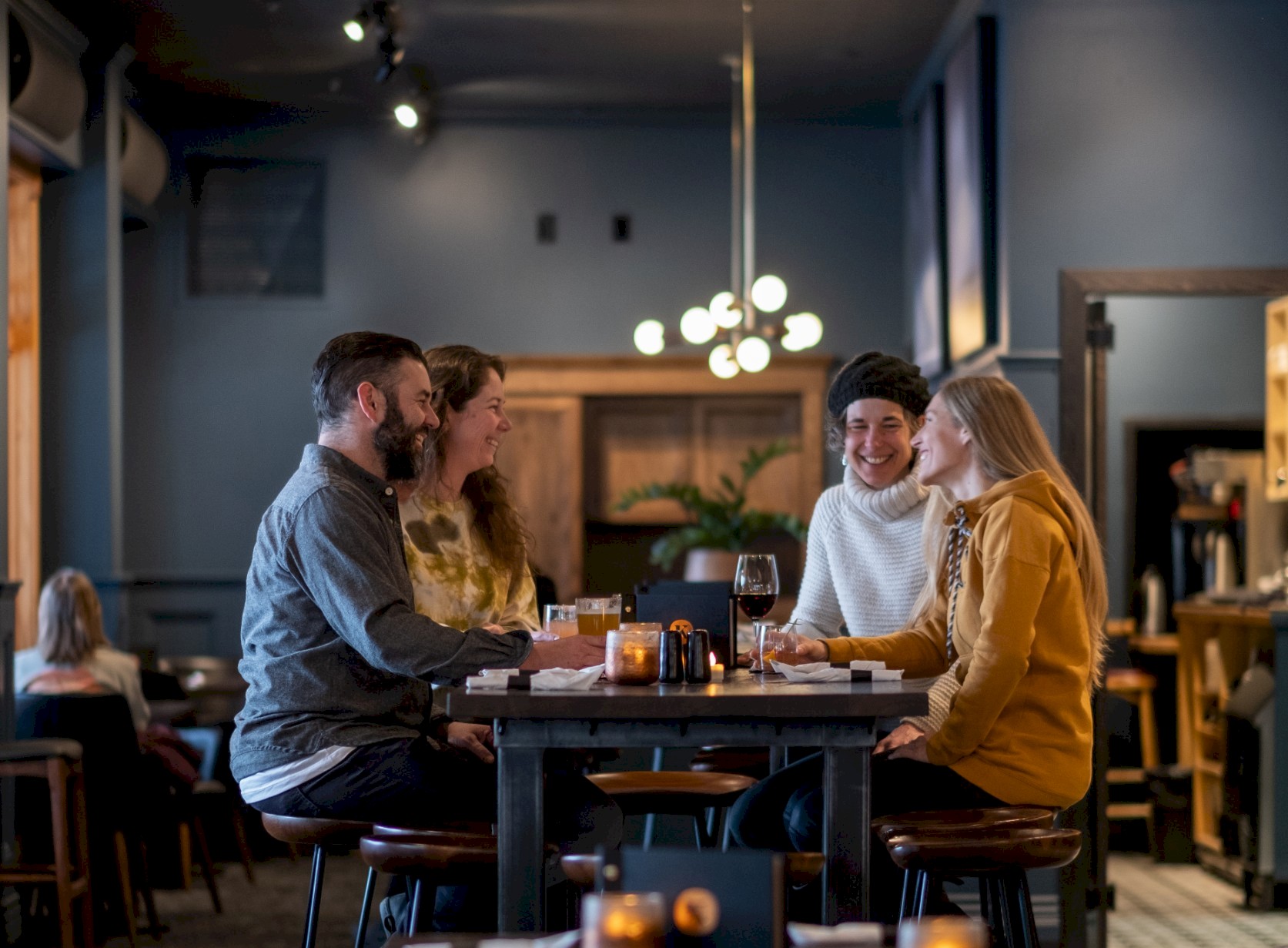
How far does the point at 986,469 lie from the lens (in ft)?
9.18

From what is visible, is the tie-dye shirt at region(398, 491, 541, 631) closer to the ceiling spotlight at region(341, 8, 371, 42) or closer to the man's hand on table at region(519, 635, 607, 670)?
the man's hand on table at region(519, 635, 607, 670)

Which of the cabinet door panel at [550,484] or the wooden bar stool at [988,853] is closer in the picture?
the wooden bar stool at [988,853]

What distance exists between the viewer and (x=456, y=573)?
3.06 metres

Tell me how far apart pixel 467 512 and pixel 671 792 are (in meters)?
0.77

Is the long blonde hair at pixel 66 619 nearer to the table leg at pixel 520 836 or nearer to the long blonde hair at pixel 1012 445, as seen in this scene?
the table leg at pixel 520 836

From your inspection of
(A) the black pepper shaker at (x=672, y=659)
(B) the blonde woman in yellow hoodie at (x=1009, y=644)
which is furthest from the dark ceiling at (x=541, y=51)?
(A) the black pepper shaker at (x=672, y=659)

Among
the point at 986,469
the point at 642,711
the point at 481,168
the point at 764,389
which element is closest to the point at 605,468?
the point at 764,389

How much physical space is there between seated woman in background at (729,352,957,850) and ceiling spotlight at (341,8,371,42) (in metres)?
3.33

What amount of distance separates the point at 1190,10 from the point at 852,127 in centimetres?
308

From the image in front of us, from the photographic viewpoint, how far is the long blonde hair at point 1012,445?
9.02ft

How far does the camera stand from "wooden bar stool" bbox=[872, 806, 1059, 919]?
2.35 metres

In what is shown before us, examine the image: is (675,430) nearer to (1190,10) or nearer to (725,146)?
(725,146)

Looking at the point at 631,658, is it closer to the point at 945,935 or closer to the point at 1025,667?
the point at 1025,667

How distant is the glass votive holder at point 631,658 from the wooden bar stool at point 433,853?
1.08 ft
